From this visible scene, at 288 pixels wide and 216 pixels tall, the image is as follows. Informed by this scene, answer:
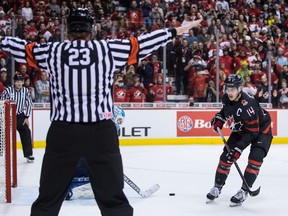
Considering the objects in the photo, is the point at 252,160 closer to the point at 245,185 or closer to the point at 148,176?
the point at 245,185

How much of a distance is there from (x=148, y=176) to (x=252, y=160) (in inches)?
81.5

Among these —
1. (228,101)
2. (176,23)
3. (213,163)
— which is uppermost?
(176,23)

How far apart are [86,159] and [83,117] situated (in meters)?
0.21

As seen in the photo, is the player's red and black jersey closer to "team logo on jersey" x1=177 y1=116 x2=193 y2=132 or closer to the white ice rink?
the white ice rink

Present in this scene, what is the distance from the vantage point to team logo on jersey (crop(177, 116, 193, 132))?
428 inches

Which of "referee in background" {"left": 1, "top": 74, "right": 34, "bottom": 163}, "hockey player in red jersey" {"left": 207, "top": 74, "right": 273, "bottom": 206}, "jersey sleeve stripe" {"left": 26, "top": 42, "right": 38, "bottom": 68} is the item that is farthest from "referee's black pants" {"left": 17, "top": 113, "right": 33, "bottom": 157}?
"jersey sleeve stripe" {"left": 26, "top": 42, "right": 38, "bottom": 68}

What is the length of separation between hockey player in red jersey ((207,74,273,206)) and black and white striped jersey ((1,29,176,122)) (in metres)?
2.07

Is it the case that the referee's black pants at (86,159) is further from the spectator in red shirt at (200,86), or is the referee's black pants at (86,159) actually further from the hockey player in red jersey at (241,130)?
the spectator in red shirt at (200,86)

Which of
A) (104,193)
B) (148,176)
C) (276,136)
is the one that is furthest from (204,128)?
(104,193)

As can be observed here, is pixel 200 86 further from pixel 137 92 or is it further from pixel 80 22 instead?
pixel 80 22

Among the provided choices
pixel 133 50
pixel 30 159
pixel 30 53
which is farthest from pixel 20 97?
pixel 133 50

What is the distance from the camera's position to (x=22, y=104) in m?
7.79

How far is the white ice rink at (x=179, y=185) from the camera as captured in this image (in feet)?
15.7

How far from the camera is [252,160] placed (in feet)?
16.6
